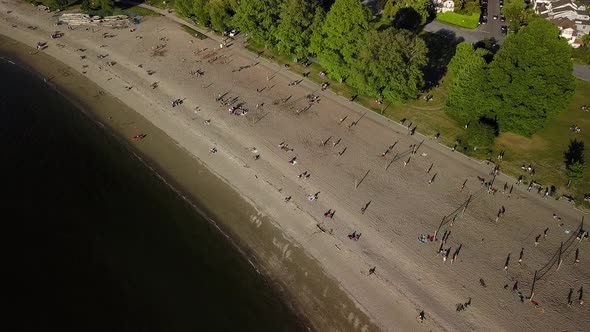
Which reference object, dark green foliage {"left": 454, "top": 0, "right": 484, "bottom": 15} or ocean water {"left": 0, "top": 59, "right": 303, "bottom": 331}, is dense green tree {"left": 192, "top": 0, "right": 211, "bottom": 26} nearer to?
ocean water {"left": 0, "top": 59, "right": 303, "bottom": 331}

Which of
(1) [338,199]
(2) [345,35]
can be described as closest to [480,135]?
(1) [338,199]

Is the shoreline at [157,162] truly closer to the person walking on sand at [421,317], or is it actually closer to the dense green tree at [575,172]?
the person walking on sand at [421,317]

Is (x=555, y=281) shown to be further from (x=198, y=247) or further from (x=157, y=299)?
(x=157, y=299)

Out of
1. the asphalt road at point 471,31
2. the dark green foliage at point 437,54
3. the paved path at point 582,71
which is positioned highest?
the asphalt road at point 471,31

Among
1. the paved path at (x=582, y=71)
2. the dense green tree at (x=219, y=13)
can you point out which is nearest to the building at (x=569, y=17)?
the paved path at (x=582, y=71)

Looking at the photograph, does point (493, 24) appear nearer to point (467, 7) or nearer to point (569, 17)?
point (467, 7)

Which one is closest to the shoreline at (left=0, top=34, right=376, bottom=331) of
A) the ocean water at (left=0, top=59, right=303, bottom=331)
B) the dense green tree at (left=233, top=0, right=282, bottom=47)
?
the ocean water at (left=0, top=59, right=303, bottom=331)
